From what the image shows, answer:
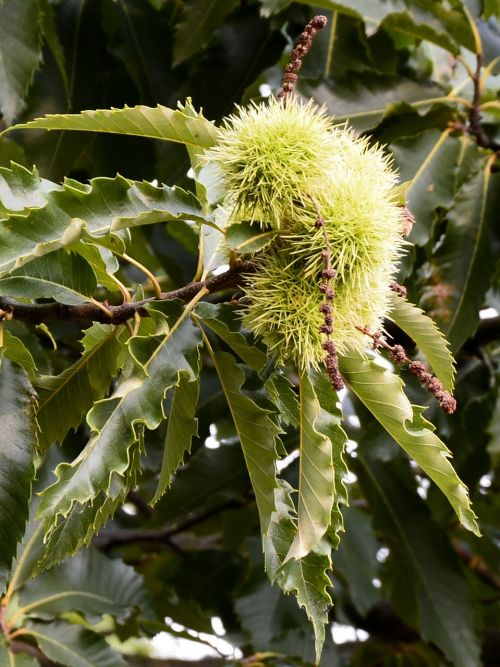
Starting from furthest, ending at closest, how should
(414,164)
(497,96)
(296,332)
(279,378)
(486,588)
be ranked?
(486,588)
(497,96)
(414,164)
(279,378)
(296,332)

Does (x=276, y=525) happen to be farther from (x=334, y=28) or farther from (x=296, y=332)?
(x=334, y=28)

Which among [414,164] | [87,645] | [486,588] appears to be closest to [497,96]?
[414,164]

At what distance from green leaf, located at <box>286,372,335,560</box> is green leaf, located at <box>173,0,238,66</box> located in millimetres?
1032

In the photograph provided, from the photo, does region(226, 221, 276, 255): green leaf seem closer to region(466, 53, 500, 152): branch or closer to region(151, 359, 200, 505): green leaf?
region(151, 359, 200, 505): green leaf

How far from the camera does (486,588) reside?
2.83 meters

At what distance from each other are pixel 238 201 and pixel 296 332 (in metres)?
0.15

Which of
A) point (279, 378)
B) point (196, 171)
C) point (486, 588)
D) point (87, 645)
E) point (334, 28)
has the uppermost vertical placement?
point (334, 28)

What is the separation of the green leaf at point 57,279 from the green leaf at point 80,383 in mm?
69

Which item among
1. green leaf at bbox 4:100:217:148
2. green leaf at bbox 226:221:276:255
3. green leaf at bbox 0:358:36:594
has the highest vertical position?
green leaf at bbox 4:100:217:148

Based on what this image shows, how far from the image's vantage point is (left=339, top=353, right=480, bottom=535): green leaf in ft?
2.97

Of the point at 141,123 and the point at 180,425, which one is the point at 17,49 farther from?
the point at 180,425

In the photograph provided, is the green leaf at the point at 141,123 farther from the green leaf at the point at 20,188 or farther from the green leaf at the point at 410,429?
the green leaf at the point at 410,429

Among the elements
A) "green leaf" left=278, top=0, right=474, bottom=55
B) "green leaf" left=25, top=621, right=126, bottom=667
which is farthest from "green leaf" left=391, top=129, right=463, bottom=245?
"green leaf" left=25, top=621, right=126, bottom=667

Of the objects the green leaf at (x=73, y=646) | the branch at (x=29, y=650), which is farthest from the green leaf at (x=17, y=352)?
the branch at (x=29, y=650)
